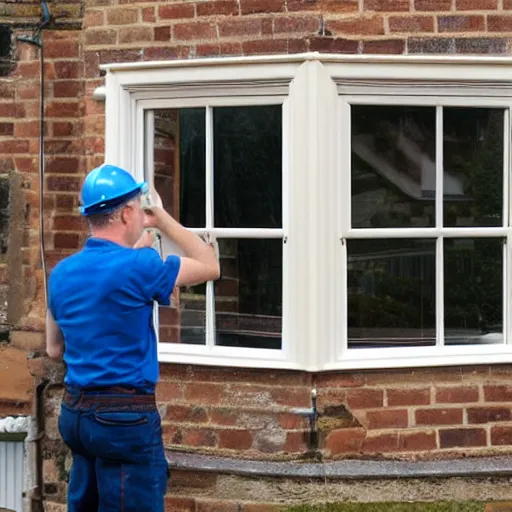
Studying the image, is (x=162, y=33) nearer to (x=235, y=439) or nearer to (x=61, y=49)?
(x=61, y=49)

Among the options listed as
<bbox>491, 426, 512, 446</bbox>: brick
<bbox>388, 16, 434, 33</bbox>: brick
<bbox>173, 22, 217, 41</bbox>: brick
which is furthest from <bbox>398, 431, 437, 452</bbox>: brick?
<bbox>173, 22, 217, 41</bbox>: brick

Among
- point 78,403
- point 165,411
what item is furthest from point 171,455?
point 78,403

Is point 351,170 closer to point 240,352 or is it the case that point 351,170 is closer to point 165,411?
point 240,352

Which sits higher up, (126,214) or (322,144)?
(322,144)

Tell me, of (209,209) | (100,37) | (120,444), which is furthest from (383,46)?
(120,444)

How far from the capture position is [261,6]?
184 inches

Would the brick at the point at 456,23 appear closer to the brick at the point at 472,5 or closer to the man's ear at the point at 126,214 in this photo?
the brick at the point at 472,5

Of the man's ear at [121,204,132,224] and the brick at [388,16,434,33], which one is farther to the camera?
the brick at [388,16,434,33]

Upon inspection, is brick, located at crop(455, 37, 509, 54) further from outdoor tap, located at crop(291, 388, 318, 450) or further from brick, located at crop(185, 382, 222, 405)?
brick, located at crop(185, 382, 222, 405)

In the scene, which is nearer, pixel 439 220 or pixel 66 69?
pixel 439 220

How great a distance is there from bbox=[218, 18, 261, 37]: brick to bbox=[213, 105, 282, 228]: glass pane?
36 cm

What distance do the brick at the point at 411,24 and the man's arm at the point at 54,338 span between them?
2.17 meters

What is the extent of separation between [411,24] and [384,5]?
0.16 metres

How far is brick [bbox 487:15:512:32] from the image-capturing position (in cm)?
470
